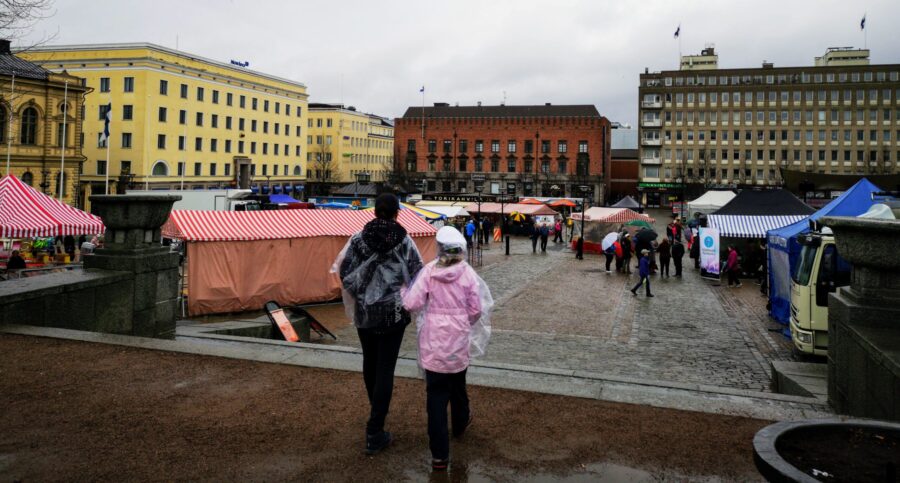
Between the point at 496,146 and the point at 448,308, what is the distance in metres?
83.0

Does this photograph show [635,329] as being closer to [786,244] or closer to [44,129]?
[786,244]

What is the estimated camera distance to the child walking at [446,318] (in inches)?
167

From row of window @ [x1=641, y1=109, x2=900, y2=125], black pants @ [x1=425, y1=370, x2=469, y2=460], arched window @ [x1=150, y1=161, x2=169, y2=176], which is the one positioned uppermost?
row of window @ [x1=641, y1=109, x2=900, y2=125]

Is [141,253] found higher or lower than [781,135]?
lower

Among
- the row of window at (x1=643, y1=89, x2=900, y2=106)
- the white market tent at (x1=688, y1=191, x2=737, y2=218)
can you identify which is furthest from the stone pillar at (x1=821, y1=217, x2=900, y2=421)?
the row of window at (x1=643, y1=89, x2=900, y2=106)

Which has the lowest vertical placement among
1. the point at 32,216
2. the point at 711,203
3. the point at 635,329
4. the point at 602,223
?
the point at 635,329

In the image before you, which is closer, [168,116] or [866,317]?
[866,317]

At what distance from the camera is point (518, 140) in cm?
8500

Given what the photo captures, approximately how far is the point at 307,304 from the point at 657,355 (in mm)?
9644

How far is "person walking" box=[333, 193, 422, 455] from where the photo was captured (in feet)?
14.8

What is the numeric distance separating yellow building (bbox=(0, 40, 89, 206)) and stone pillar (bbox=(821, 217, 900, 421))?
44.1 meters

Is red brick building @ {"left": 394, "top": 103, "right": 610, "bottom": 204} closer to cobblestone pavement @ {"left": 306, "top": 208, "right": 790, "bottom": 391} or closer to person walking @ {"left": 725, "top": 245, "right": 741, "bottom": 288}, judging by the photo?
person walking @ {"left": 725, "top": 245, "right": 741, "bottom": 288}

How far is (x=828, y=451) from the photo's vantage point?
3049 millimetres

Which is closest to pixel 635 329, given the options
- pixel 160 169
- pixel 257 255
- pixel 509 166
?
pixel 257 255
